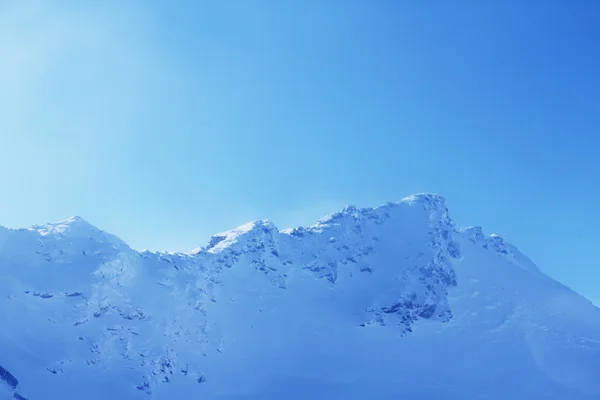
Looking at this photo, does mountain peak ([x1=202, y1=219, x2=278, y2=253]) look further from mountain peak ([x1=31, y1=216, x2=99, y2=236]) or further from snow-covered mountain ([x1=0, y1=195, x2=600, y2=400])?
mountain peak ([x1=31, y1=216, x2=99, y2=236])

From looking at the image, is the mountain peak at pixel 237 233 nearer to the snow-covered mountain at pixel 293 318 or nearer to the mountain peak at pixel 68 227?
the snow-covered mountain at pixel 293 318

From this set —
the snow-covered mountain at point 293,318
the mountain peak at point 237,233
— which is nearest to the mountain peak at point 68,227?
the snow-covered mountain at point 293,318

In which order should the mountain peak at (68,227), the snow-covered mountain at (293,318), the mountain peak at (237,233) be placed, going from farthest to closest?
the mountain peak at (237,233), the mountain peak at (68,227), the snow-covered mountain at (293,318)

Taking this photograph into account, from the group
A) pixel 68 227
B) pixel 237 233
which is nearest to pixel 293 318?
pixel 237 233

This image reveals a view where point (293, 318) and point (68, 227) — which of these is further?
point (293, 318)

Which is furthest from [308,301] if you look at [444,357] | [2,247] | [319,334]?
[2,247]

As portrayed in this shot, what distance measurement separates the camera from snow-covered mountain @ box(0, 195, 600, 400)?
85250mm

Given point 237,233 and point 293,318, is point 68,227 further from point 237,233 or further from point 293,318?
point 293,318

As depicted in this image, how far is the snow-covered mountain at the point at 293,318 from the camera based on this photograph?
280 ft

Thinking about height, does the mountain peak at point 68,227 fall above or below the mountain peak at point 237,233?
below

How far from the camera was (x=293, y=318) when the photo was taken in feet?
351

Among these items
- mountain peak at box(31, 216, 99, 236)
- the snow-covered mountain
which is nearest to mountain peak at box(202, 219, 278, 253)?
the snow-covered mountain

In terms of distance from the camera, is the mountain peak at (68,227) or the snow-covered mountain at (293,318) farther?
the mountain peak at (68,227)

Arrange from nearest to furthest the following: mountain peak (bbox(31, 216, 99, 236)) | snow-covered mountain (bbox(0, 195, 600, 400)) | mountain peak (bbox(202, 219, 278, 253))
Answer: snow-covered mountain (bbox(0, 195, 600, 400))
mountain peak (bbox(31, 216, 99, 236))
mountain peak (bbox(202, 219, 278, 253))
